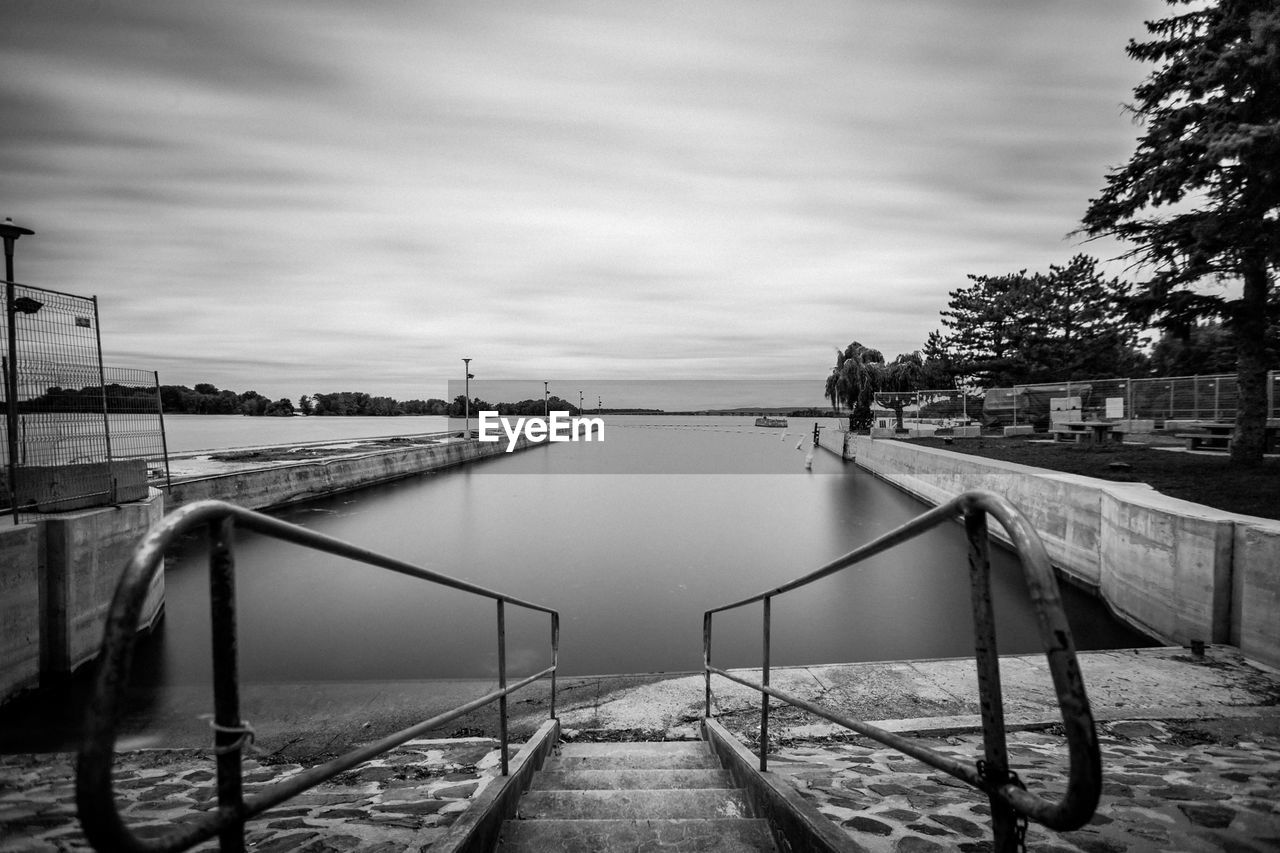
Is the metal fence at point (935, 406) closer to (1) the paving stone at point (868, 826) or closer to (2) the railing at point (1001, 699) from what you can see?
(1) the paving stone at point (868, 826)

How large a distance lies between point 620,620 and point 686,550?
23.9 ft

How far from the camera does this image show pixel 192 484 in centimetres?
1586

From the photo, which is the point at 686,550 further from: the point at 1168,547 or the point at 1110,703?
the point at 1110,703

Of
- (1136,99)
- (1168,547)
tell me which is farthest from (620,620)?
(1136,99)

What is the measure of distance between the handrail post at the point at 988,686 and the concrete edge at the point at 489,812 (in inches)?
63.7

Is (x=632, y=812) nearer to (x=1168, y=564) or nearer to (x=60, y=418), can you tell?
(x=1168, y=564)

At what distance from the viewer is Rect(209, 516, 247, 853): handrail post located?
1.15 meters

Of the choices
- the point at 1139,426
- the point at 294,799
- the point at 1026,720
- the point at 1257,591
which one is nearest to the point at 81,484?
the point at 294,799

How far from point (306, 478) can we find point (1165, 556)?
80.5 feet

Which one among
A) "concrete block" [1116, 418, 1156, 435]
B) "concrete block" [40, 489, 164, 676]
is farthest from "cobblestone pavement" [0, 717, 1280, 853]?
"concrete block" [1116, 418, 1156, 435]

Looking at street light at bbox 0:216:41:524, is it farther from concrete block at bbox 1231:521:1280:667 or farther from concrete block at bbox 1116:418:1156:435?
concrete block at bbox 1116:418:1156:435

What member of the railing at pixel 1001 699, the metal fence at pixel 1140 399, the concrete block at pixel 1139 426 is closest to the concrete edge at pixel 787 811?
the railing at pixel 1001 699

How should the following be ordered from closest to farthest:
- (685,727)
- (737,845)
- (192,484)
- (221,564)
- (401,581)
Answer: (221,564) → (737,845) → (685,727) → (401,581) → (192,484)

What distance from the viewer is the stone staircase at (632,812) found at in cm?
246
